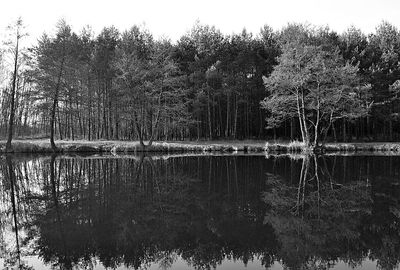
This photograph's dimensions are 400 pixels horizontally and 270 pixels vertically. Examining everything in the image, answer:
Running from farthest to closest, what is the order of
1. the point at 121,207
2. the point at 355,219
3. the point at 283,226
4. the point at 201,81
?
the point at 201,81, the point at 121,207, the point at 355,219, the point at 283,226

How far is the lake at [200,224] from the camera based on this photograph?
716cm

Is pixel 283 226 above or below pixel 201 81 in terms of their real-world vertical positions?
below

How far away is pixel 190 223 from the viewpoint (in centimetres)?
956

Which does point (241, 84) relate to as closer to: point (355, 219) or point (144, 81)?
point (144, 81)

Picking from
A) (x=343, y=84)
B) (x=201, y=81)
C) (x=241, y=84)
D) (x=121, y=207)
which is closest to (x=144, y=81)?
(x=201, y=81)

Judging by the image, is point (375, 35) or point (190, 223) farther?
point (375, 35)

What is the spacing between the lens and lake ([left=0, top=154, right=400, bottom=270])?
23.5ft

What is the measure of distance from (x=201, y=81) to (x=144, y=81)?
9.43 m

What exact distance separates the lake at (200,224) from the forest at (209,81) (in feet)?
76.3

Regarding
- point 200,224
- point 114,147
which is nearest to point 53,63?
point 114,147

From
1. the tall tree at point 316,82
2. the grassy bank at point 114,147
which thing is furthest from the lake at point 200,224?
the tall tree at point 316,82

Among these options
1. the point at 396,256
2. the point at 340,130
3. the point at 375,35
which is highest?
the point at 375,35

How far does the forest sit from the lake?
76.3 ft

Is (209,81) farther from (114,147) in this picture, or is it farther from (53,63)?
(53,63)
